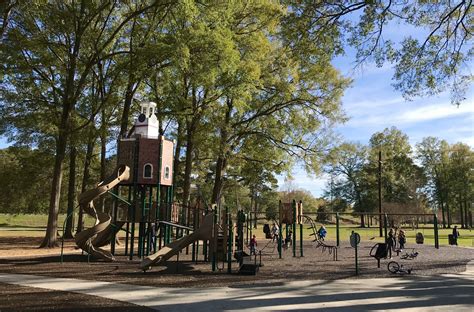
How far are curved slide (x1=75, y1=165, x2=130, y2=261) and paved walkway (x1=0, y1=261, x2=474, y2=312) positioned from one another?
3714mm

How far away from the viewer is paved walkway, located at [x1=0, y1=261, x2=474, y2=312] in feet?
29.8

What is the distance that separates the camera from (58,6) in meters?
23.9

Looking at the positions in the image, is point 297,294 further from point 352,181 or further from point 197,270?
point 352,181

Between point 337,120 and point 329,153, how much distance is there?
2810 mm

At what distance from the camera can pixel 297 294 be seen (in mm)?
10562

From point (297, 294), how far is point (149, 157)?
421 inches

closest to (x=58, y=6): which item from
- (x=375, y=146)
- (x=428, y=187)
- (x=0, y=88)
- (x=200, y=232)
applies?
(x=0, y=88)

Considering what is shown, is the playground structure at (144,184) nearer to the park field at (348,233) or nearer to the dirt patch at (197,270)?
the dirt patch at (197,270)

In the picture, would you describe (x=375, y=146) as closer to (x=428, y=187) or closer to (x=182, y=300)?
(x=428, y=187)

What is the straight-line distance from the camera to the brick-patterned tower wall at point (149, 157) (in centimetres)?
1902

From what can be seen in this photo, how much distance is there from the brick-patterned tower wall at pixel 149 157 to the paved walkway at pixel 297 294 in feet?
23.2

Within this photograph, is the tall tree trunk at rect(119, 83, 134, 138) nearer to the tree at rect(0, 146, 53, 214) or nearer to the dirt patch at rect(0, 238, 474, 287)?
the dirt patch at rect(0, 238, 474, 287)

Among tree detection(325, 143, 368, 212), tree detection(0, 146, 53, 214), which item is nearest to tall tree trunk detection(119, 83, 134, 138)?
tree detection(0, 146, 53, 214)

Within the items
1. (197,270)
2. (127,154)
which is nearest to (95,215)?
(127,154)
